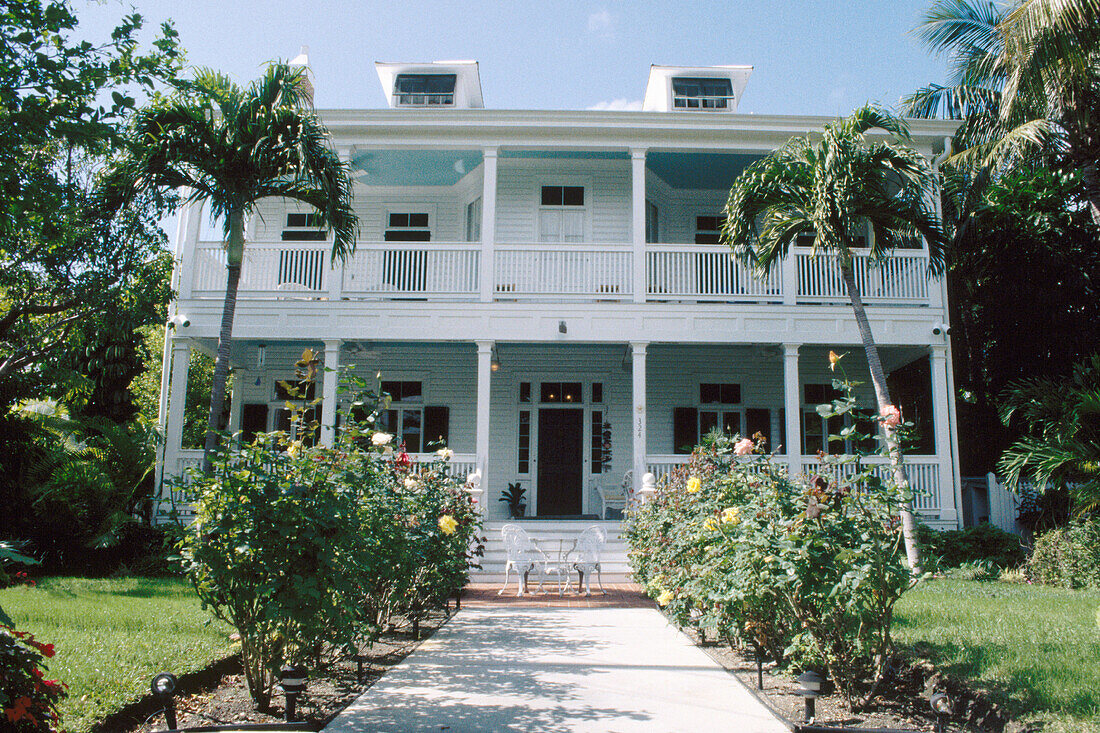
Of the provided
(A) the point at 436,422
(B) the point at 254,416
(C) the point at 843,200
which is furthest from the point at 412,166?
(C) the point at 843,200

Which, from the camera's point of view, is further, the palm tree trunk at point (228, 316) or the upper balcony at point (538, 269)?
the upper balcony at point (538, 269)

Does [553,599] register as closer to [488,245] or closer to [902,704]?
[902,704]

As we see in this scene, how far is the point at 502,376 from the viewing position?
1369cm

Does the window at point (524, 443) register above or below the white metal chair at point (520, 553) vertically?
above

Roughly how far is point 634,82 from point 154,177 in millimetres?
11941

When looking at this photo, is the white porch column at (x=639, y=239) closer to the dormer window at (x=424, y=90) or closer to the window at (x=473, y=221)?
the window at (x=473, y=221)

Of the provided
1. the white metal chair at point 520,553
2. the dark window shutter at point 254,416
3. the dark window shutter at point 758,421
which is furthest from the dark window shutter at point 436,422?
the dark window shutter at point 758,421

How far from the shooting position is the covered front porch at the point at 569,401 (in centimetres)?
1333

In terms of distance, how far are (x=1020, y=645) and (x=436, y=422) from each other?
10.3 meters

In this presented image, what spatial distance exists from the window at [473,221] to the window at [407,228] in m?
0.98

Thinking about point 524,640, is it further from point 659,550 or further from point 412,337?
point 412,337

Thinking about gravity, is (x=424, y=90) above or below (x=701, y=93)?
below

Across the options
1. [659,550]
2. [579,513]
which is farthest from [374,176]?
[659,550]

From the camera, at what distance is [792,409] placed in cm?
1128
